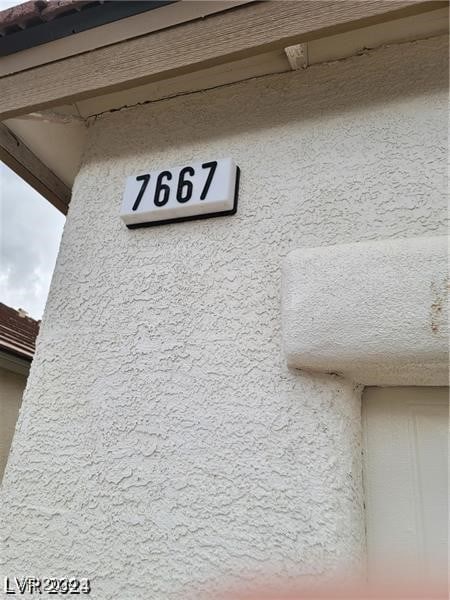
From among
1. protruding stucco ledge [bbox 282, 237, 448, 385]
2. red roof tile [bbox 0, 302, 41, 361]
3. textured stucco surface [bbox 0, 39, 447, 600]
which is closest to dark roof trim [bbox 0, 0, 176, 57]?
textured stucco surface [bbox 0, 39, 447, 600]

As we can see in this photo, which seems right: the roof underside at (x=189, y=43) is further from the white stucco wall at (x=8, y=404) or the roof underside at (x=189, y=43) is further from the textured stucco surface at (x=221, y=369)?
the white stucco wall at (x=8, y=404)

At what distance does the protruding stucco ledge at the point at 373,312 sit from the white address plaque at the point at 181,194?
24.0 inches

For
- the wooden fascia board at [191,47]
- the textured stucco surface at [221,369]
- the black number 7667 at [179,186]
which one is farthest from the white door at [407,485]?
the wooden fascia board at [191,47]

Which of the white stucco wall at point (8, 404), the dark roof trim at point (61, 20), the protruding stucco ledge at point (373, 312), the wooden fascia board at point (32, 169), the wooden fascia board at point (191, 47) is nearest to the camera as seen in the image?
the protruding stucco ledge at point (373, 312)

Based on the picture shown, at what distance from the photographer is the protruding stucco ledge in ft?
4.95

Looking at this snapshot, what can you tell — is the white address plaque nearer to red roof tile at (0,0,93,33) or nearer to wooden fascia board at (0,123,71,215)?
red roof tile at (0,0,93,33)

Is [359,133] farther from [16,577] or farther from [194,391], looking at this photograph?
[16,577]

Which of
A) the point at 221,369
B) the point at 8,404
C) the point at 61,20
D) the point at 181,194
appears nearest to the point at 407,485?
the point at 221,369

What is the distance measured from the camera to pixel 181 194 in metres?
2.17

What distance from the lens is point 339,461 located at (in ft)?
5.15

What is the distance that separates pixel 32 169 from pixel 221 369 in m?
2.22

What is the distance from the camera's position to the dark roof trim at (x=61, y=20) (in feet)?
6.29

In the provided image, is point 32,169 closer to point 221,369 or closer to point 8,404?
point 221,369

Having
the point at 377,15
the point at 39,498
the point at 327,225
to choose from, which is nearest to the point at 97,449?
the point at 39,498
